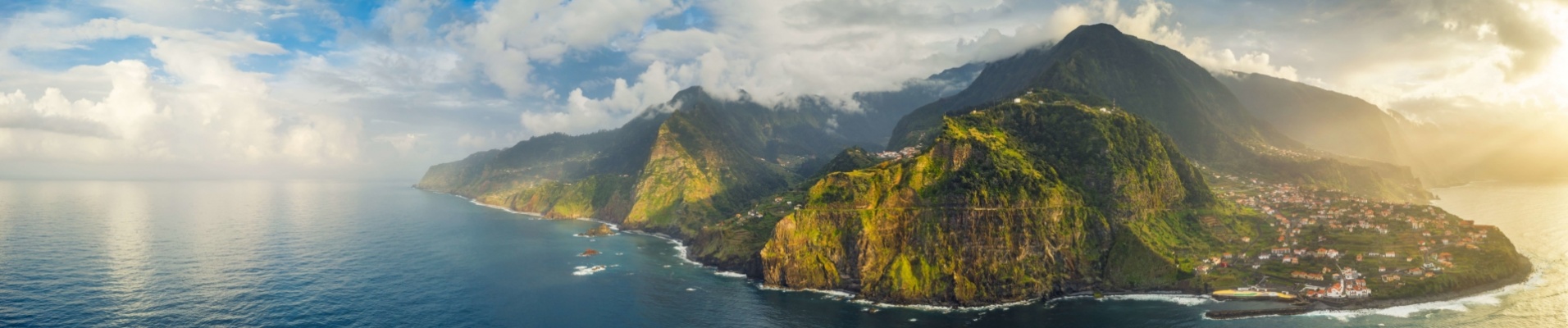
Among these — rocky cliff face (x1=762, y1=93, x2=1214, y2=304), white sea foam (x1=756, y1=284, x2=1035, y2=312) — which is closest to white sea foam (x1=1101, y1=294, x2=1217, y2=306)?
rocky cliff face (x1=762, y1=93, x2=1214, y2=304)

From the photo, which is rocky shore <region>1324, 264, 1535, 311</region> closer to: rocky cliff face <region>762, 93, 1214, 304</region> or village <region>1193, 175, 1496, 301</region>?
village <region>1193, 175, 1496, 301</region>

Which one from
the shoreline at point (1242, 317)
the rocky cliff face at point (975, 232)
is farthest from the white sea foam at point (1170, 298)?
the rocky cliff face at point (975, 232)

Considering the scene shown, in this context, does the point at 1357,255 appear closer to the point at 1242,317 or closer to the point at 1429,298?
the point at 1429,298

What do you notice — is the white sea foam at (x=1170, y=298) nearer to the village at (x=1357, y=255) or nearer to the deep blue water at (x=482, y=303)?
the deep blue water at (x=482, y=303)

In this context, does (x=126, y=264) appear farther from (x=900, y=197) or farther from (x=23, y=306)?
(x=900, y=197)

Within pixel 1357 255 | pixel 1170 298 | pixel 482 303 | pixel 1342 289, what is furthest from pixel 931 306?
pixel 1357 255

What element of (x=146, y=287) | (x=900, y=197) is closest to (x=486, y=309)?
(x=146, y=287)
